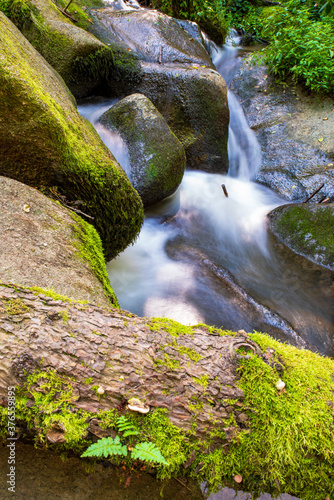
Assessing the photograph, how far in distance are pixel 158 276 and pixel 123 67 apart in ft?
16.8

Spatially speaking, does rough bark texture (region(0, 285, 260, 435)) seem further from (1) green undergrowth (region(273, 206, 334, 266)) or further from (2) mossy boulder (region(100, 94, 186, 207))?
(1) green undergrowth (region(273, 206, 334, 266))

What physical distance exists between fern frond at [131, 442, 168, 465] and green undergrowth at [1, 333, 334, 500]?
0.13 ft

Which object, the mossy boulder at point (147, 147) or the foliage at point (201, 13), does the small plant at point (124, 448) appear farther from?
the foliage at point (201, 13)

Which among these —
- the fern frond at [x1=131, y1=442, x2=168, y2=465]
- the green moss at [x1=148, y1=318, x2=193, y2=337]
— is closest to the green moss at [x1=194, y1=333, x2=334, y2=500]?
the fern frond at [x1=131, y1=442, x2=168, y2=465]

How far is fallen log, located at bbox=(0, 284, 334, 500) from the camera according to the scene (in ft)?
4.44

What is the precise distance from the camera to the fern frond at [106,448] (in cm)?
126

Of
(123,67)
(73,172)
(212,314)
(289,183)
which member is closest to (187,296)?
(212,314)

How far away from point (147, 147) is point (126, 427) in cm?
496

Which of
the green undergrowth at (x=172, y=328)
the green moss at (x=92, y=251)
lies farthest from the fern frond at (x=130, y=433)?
the green moss at (x=92, y=251)

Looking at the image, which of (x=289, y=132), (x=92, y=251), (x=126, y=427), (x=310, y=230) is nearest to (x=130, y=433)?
(x=126, y=427)

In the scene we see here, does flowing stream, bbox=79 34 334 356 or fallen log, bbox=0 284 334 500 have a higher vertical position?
fallen log, bbox=0 284 334 500

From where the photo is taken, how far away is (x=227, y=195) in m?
6.99

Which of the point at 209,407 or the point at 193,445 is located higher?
the point at 209,407

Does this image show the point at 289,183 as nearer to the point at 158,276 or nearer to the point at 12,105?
the point at 158,276
